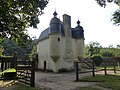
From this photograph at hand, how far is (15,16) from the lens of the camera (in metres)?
12.2

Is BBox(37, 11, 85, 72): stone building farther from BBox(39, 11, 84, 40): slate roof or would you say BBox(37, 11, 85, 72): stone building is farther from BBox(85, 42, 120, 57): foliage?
BBox(85, 42, 120, 57): foliage

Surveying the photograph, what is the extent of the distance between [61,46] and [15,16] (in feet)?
40.3

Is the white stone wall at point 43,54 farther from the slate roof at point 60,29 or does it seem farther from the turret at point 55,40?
the slate roof at point 60,29

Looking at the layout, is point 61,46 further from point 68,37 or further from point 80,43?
point 80,43

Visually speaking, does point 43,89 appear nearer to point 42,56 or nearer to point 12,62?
point 12,62

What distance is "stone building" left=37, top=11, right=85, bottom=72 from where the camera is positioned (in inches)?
899

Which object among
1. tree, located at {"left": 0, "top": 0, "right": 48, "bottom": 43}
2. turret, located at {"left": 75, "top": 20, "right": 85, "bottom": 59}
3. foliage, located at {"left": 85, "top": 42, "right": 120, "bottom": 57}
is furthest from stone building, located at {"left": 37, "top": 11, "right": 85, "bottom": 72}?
foliage, located at {"left": 85, "top": 42, "right": 120, "bottom": 57}

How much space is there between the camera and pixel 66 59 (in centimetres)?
2411

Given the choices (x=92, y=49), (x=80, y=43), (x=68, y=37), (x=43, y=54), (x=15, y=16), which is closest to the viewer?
(x=15, y=16)

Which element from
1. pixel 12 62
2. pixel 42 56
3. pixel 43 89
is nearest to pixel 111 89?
pixel 43 89

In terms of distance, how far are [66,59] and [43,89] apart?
14.5 metres

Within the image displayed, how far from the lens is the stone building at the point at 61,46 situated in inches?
899

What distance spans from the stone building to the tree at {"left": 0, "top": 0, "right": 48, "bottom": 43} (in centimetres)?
946

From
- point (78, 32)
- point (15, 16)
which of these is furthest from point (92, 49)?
point (15, 16)
